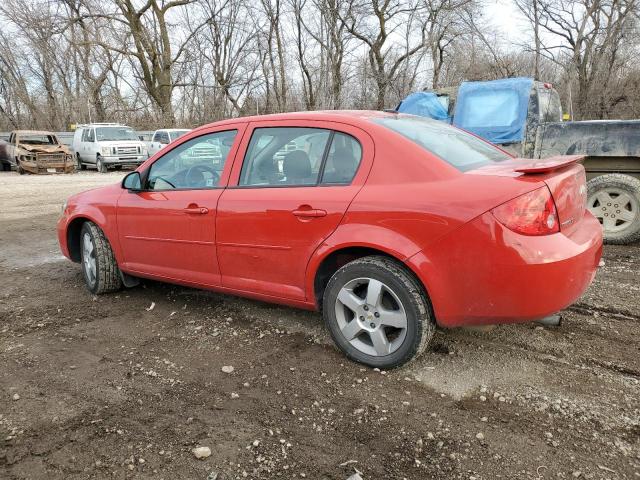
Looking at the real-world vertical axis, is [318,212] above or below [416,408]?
above

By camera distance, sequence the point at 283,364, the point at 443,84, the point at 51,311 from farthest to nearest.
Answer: the point at 443,84 < the point at 51,311 < the point at 283,364

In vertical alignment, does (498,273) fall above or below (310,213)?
below

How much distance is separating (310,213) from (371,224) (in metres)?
0.41

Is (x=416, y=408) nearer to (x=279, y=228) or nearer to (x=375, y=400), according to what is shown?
(x=375, y=400)

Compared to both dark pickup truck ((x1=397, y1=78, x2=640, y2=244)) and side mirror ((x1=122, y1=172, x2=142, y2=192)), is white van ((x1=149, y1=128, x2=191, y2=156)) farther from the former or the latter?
side mirror ((x1=122, y1=172, x2=142, y2=192))

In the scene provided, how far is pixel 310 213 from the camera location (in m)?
3.03

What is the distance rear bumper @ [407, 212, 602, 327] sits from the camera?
2473 millimetres

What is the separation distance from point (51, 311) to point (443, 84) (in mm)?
31233

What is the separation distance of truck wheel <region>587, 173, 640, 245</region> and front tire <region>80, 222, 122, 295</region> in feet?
18.1

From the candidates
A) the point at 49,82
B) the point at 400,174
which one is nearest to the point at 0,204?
the point at 400,174

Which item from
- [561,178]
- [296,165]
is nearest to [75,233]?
[296,165]

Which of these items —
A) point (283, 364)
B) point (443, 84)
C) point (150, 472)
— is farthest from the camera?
point (443, 84)

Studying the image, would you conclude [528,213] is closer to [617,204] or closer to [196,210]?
[196,210]

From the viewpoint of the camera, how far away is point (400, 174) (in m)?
2.82
